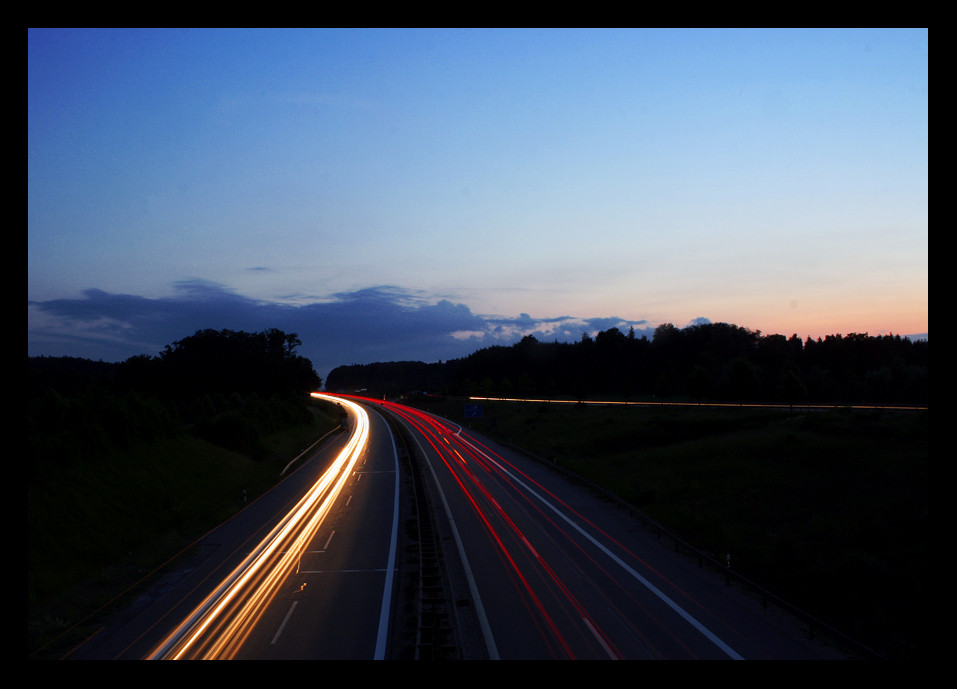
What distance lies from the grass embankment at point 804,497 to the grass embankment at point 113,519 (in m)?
21.4

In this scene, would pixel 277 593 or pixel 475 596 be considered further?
pixel 277 593

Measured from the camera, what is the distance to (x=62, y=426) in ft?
97.8

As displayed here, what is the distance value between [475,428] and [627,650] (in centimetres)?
6877

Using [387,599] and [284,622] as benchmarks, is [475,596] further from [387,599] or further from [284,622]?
[284,622]

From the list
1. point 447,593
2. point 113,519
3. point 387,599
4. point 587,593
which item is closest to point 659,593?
point 587,593

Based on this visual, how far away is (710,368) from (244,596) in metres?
109

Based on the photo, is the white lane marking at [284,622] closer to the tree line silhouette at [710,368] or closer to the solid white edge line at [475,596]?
the solid white edge line at [475,596]

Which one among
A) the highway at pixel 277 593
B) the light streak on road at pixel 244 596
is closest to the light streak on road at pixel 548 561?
the highway at pixel 277 593

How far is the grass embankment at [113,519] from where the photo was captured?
17594 mm

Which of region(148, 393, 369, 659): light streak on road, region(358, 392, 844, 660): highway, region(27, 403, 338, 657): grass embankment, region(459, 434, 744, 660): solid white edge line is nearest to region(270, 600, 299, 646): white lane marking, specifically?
region(148, 393, 369, 659): light streak on road

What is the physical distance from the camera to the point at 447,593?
682 inches

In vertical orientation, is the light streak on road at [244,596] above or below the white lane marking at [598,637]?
below
